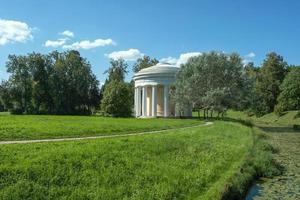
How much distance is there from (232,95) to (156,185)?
120 feet

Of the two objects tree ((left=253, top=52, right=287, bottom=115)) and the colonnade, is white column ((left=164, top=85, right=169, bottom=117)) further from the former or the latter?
tree ((left=253, top=52, right=287, bottom=115))

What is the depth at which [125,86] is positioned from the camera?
213 feet

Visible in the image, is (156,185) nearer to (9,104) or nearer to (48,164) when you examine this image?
(48,164)

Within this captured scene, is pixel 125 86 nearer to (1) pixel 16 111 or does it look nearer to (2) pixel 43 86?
(2) pixel 43 86

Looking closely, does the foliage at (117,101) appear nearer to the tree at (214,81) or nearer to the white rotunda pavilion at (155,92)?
the white rotunda pavilion at (155,92)

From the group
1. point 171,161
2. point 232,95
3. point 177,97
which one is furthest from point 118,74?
point 171,161

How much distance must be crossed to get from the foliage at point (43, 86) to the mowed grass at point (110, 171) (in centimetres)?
6110

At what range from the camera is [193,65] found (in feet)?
167

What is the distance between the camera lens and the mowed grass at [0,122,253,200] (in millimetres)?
11570

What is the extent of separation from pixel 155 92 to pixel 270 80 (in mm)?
43474

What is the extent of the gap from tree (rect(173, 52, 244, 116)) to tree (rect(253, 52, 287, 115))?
143 ft

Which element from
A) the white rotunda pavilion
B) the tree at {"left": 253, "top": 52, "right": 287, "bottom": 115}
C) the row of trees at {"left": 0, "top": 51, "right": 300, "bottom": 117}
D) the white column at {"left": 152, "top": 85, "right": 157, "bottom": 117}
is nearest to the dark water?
the row of trees at {"left": 0, "top": 51, "right": 300, "bottom": 117}

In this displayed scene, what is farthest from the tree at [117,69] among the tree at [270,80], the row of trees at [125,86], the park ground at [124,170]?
the park ground at [124,170]

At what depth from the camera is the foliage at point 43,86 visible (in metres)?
76.8
